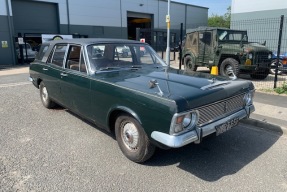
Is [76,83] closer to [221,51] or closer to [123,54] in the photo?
[123,54]

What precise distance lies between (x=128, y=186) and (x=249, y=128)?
3007 mm

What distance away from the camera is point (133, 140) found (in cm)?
357

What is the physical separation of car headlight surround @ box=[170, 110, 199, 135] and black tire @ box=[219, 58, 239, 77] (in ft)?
22.7

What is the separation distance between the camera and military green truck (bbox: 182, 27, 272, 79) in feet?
30.7

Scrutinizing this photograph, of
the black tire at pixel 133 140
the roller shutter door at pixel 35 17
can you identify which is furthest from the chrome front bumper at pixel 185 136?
the roller shutter door at pixel 35 17

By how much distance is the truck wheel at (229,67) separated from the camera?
31.0ft

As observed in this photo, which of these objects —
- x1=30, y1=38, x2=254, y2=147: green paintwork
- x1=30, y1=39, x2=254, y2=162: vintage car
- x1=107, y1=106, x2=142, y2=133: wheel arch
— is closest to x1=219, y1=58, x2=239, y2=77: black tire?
x1=30, y1=39, x2=254, y2=162: vintage car

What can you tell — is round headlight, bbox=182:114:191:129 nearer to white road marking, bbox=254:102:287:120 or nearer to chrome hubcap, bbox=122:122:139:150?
chrome hubcap, bbox=122:122:139:150

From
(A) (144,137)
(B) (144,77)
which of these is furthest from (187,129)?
(B) (144,77)

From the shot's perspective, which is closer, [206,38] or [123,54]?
[123,54]

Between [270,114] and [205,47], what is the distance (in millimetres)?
5961

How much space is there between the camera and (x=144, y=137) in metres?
3.34

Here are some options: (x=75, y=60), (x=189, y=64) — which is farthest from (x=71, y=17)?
(x=75, y=60)

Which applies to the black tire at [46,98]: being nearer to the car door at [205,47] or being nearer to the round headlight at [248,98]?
the round headlight at [248,98]
